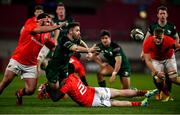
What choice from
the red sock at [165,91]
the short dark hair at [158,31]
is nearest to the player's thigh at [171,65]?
the red sock at [165,91]

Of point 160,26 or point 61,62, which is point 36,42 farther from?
point 160,26

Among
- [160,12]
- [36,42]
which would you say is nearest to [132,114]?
[36,42]

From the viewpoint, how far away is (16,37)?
3356 cm

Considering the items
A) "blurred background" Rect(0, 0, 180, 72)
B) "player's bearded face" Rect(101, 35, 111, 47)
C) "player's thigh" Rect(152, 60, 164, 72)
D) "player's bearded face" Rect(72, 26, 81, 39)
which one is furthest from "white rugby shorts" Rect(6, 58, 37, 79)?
"blurred background" Rect(0, 0, 180, 72)

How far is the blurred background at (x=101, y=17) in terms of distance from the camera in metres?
33.6

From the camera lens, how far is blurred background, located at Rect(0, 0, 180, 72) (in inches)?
1323

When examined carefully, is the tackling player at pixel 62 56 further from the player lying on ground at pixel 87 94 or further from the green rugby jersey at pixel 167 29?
the green rugby jersey at pixel 167 29

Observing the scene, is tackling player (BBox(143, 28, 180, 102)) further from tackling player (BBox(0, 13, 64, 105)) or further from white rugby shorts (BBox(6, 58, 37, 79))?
white rugby shorts (BBox(6, 58, 37, 79))

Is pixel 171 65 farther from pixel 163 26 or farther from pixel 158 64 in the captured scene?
pixel 163 26

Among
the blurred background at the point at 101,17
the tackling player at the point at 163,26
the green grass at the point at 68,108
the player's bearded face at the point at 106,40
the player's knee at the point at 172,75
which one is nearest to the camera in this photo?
the green grass at the point at 68,108

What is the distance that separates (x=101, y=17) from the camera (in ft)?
117

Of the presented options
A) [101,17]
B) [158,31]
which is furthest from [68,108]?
[101,17]

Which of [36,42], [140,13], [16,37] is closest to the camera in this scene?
[36,42]

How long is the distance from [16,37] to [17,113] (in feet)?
70.1
